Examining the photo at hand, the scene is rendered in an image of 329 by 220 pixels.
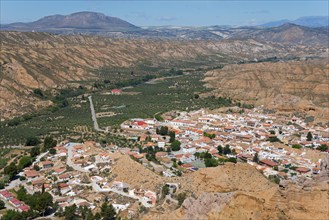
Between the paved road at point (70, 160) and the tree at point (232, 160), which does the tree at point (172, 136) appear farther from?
the paved road at point (70, 160)

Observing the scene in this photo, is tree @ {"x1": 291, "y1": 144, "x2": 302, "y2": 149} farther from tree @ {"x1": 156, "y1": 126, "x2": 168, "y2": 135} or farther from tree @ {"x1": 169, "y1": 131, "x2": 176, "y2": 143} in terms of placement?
tree @ {"x1": 156, "y1": 126, "x2": 168, "y2": 135}

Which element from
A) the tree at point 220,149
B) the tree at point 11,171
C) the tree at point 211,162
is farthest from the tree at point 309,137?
the tree at point 11,171

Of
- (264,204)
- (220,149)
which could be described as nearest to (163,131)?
(220,149)

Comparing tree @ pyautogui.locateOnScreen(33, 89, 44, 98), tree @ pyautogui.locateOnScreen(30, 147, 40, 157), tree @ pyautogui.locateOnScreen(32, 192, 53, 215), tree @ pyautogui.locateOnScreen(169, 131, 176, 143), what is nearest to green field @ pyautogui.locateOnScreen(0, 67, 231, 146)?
tree @ pyautogui.locateOnScreen(33, 89, 44, 98)

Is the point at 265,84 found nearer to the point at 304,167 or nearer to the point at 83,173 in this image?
the point at 304,167

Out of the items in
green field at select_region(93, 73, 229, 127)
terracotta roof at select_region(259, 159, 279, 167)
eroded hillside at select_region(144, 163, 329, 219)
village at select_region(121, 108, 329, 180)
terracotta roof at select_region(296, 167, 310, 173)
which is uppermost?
eroded hillside at select_region(144, 163, 329, 219)

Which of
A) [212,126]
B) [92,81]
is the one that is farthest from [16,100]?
[212,126]

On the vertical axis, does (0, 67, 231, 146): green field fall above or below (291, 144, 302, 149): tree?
below
